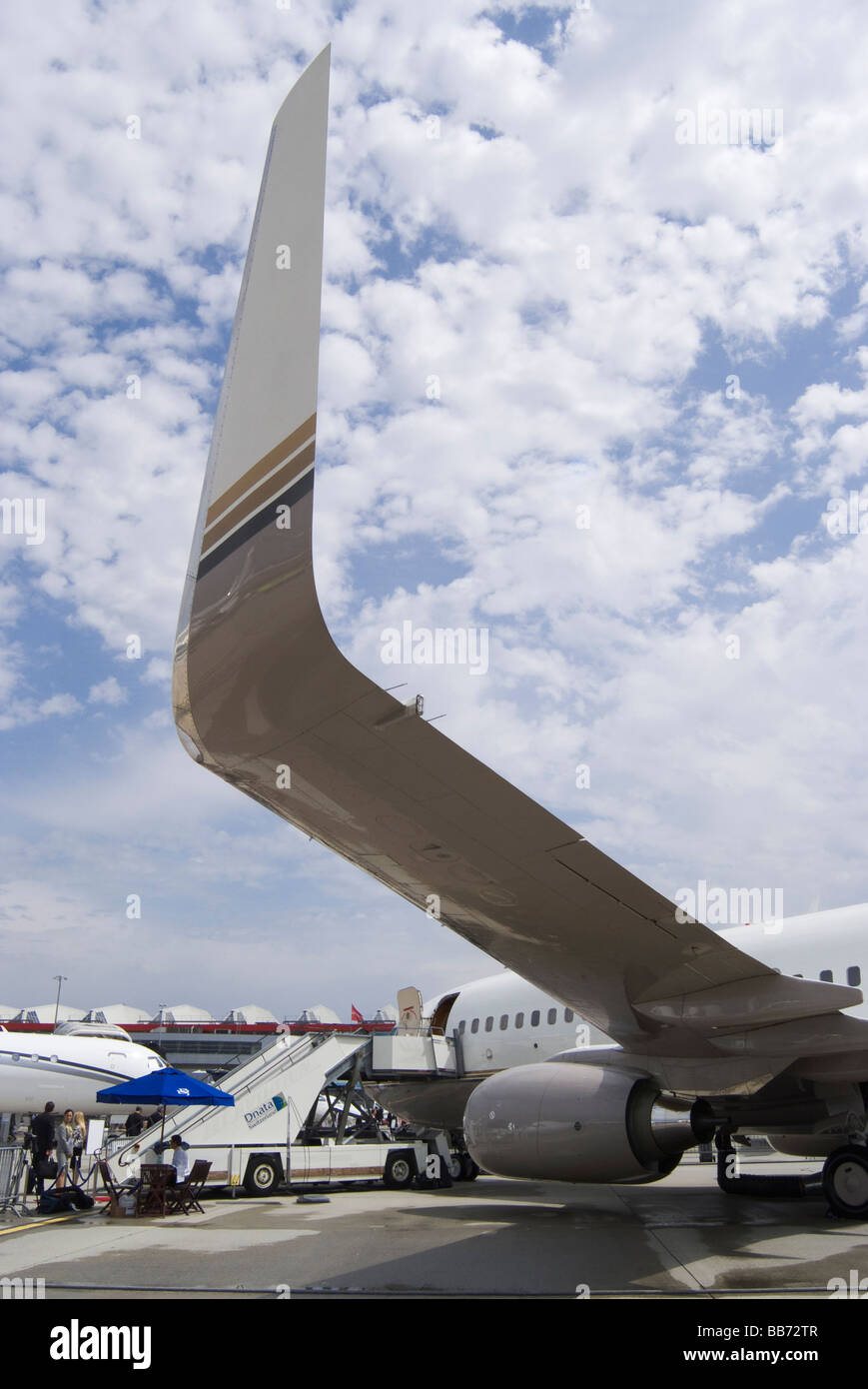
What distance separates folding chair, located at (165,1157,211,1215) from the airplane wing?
6.84 metres

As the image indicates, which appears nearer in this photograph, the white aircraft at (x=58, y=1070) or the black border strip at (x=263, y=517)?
the black border strip at (x=263, y=517)

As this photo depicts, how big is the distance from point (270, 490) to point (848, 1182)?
853cm

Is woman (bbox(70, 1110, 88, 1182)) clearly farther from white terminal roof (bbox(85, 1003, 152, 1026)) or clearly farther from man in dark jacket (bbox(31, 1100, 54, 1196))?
white terminal roof (bbox(85, 1003, 152, 1026))

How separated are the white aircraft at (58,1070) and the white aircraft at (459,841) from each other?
19625mm

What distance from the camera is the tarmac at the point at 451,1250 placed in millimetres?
6359

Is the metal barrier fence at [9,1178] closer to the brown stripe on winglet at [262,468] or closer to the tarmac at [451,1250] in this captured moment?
the tarmac at [451,1250]

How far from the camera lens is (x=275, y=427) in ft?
13.9

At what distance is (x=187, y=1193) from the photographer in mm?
12086

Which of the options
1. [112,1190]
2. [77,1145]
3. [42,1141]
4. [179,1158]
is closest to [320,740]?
[112,1190]

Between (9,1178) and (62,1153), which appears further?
(62,1153)

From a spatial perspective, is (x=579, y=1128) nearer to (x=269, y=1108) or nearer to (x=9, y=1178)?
(x=269, y=1108)

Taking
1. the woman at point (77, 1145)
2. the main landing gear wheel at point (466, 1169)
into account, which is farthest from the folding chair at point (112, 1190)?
the main landing gear wheel at point (466, 1169)
